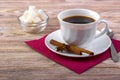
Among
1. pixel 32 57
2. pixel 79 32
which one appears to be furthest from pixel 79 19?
pixel 32 57

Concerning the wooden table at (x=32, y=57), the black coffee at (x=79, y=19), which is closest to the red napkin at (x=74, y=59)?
the wooden table at (x=32, y=57)

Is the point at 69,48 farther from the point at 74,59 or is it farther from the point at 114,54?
the point at 114,54

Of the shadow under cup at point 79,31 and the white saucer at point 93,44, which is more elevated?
the shadow under cup at point 79,31

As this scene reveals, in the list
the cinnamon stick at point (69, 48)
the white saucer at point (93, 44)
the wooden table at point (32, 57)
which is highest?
the cinnamon stick at point (69, 48)

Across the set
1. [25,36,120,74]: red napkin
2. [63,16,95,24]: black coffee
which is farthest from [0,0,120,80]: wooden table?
[63,16,95,24]: black coffee

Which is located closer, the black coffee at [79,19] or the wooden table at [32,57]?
the wooden table at [32,57]

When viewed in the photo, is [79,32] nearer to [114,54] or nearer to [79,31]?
[79,31]

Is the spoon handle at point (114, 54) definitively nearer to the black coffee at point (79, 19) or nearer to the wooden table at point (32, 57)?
the wooden table at point (32, 57)

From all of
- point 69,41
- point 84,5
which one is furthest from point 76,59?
point 84,5
